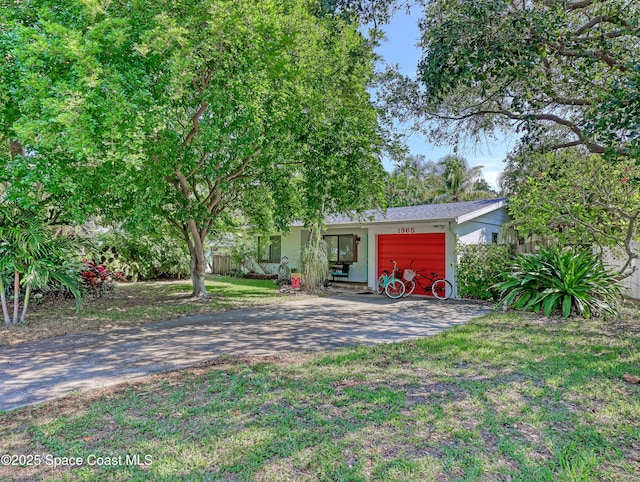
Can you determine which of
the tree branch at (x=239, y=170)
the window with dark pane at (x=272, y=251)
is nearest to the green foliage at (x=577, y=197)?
the tree branch at (x=239, y=170)

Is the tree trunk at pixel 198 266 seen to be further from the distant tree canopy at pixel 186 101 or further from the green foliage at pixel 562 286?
the green foliage at pixel 562 286

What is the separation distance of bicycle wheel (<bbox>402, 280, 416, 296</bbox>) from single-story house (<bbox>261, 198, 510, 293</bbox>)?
2.30 feet

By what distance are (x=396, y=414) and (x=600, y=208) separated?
8732mm

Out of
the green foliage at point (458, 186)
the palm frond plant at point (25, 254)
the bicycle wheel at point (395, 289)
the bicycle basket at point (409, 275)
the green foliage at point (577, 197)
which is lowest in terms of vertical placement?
the bicycle wheel at point (395, 289)

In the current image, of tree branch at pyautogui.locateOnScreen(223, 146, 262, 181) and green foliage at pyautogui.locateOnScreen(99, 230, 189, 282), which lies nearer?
tree branch at pyautogui.locateOnScreen(223, 146, 262, 181)

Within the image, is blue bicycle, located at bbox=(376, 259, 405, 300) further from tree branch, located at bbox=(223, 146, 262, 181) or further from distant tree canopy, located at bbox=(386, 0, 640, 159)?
distant tree canopy, located at bbox=(386, 0, 640, 159)

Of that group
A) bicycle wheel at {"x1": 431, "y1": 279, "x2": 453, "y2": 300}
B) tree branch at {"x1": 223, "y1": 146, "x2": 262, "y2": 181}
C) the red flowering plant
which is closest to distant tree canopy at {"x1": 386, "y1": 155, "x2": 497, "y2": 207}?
bicycle wheel at {"x1": 431, "y1": 279, "x2": 453, "y2": 300}

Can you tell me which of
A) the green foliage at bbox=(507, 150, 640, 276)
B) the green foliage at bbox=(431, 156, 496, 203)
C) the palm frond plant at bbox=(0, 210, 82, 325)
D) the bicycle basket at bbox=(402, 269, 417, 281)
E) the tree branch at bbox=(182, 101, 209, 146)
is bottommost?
the bicycle basket at bbox=(402, 269, 417, 281)

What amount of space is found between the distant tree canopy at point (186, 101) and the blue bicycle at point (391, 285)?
3.69 m

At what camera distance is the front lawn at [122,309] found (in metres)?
7.23

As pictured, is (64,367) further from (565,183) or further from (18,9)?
(565,183)

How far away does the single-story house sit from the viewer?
40.4 feet

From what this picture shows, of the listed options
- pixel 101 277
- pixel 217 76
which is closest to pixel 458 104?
pixel 217 76

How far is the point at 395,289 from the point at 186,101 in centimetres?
856
